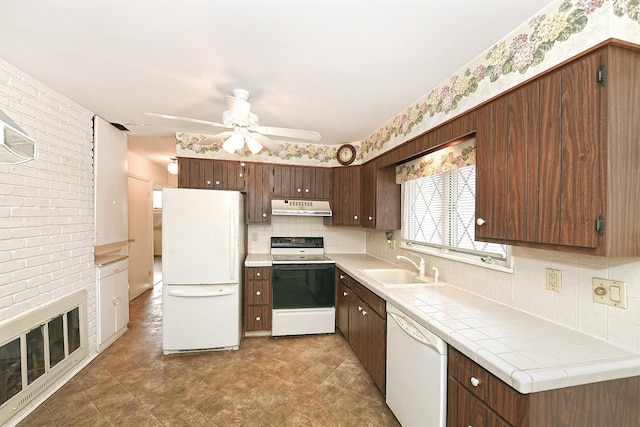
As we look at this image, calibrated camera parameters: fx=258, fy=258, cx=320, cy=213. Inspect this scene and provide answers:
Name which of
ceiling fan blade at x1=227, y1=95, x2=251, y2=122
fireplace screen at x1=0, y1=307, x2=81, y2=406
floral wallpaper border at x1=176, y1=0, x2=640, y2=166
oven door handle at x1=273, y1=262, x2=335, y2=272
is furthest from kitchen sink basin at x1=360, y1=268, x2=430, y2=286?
fireplace screen at x1=0, y1=307, x2=81, y2=406

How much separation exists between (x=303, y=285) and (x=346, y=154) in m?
1.88

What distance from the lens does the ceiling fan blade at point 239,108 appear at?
5.89 ft

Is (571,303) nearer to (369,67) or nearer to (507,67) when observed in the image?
(507,67)

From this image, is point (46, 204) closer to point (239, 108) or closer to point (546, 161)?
point (239, 108)

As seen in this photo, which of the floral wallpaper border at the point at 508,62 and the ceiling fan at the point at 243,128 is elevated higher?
the floral wallpaper border at the point at 508,62

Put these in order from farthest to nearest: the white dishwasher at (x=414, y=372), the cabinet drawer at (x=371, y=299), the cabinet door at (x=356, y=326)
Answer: the cabinet door at (x=356, y=326)
the cabinet drawer at (x=371, y=299)
the white dishwasher at (x=414, y=372)

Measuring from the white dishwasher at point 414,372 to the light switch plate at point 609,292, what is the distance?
28.7 inches

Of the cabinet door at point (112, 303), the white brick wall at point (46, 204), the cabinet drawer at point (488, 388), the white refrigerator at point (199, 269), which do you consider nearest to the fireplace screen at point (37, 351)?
the white brick wall at point (46, 204)

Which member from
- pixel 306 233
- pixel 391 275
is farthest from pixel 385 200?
pixel 306 233

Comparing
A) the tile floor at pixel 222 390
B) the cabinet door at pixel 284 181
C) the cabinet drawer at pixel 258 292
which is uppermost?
the cabinet door at pixel 284 181

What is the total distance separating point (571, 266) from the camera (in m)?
1.31

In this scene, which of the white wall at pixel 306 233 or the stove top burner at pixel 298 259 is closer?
the stove top burner at pixel 298 259

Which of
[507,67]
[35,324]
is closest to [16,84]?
[35,324]

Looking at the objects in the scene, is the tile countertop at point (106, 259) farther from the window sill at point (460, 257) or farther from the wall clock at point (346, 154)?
the window sill at point (460, 257)
